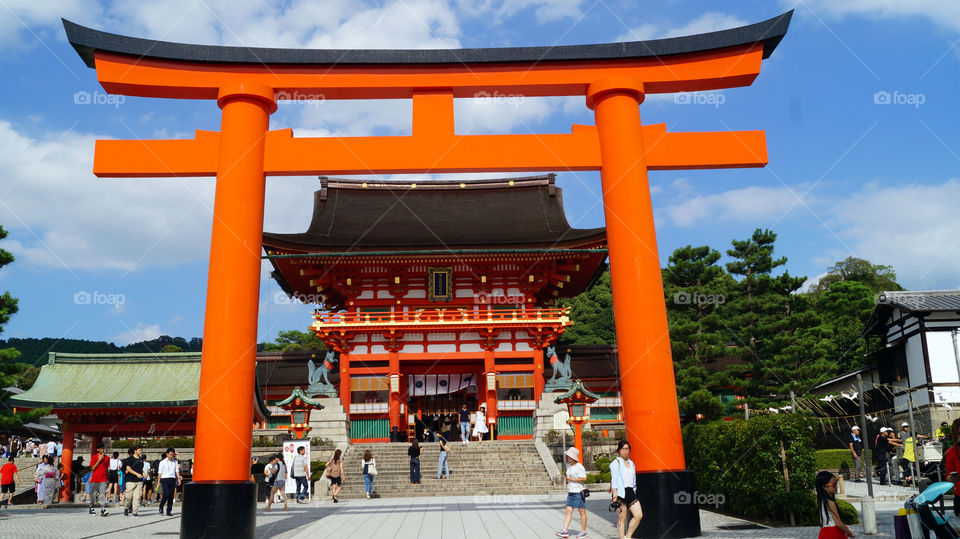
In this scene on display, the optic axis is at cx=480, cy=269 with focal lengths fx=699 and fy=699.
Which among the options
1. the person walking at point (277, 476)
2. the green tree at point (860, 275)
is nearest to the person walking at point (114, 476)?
the person walking at point (277, 476)

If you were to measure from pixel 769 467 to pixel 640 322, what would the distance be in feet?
11.6

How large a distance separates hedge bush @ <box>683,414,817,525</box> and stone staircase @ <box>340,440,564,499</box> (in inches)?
324

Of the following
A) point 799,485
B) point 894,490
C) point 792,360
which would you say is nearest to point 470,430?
point 792,360

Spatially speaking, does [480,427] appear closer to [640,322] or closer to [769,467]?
[769,467]

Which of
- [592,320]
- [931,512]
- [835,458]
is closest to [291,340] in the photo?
[592,320]

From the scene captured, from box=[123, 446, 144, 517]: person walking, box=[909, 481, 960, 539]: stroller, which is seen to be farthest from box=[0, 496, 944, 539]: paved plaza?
box=[909, 481, 960, 539]: stroller

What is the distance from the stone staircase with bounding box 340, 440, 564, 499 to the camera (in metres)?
19.3

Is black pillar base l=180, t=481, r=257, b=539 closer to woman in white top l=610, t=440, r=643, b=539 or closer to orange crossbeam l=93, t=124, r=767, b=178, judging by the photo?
orange crossbeam l=93, t=124, r=767, b=178

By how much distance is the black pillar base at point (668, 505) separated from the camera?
8.86 meters

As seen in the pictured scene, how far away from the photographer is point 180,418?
22.8 metres

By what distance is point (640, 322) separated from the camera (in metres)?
9.51

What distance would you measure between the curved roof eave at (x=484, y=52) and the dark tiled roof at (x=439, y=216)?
16.2 metres

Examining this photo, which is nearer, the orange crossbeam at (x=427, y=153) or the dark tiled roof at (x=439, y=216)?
the orange crossbeam at (x=427, y=153)

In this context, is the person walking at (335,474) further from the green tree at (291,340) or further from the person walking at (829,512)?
the green tree at (291,340)
